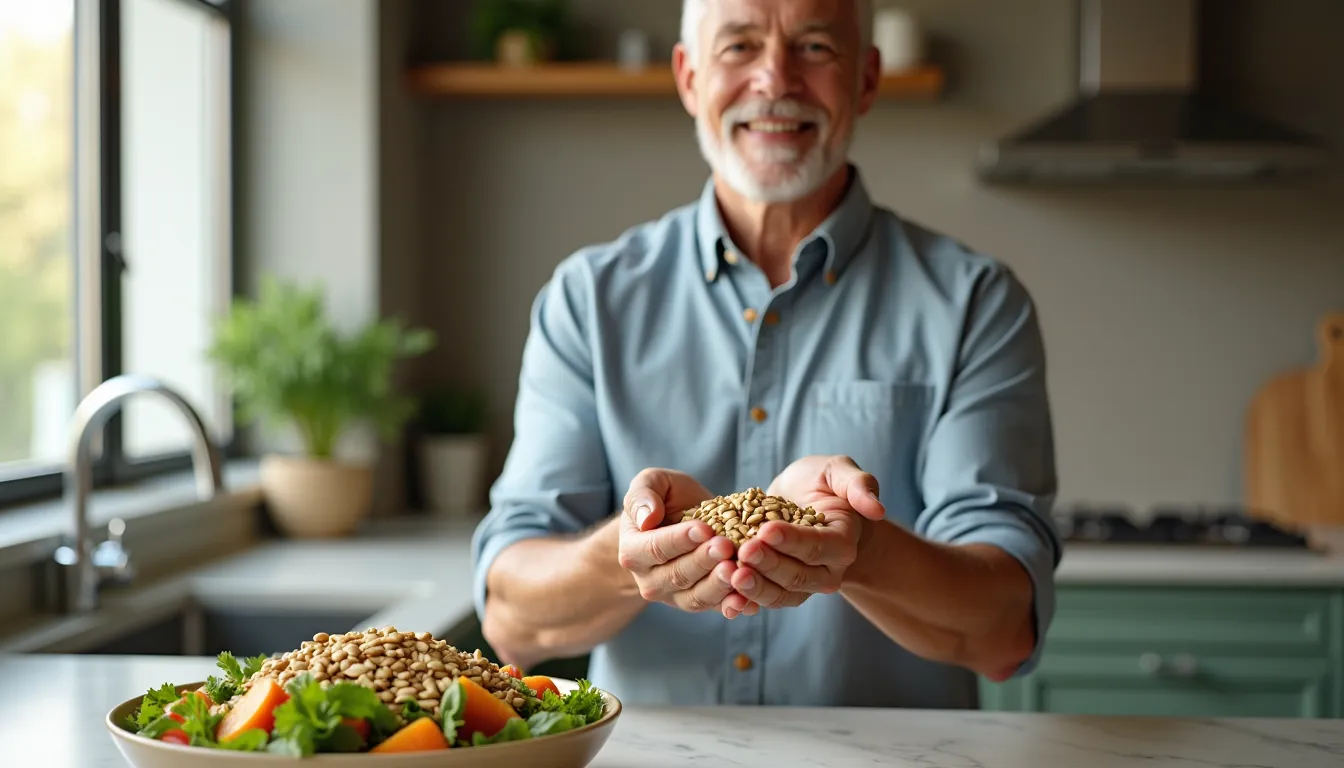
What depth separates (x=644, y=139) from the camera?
3486mm

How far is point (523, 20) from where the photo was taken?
3.29 m

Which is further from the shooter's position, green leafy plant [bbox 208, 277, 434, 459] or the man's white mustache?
green leafy plant [bbox 208, 277, 434, 459]

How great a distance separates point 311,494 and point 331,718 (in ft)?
6.78

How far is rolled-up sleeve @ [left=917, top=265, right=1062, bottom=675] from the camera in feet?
4.91

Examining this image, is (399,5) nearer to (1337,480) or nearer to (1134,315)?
(1134,315)

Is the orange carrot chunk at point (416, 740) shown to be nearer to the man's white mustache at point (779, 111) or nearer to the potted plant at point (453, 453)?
the man's white mustache at point (779, 111)

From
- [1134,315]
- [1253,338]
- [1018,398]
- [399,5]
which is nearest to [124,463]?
[399,5]

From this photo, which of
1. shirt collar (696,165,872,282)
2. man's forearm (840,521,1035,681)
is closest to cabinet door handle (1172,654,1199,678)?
man's forearm (840,521,1035,681)

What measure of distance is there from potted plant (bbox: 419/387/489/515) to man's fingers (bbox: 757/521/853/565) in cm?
229

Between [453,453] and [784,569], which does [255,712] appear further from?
[453,453]

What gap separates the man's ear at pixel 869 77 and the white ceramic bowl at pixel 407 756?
0.99m

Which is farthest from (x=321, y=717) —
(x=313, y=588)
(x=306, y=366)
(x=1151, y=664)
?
(x=1151, y=664)

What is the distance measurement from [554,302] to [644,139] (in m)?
1.85

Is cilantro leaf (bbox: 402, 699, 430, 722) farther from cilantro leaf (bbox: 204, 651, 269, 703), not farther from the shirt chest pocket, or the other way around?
the shirt chest pocket
